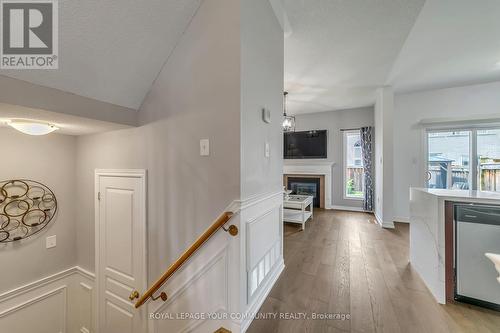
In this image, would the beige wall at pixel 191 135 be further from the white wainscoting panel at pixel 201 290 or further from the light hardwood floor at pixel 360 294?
the light hardwood floor at pixel 360 294

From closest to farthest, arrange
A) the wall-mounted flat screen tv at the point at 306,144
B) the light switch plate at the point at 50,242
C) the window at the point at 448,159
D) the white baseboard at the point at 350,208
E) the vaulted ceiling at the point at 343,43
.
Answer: the vaulted ceiling at the point at 343,43, the light switch plate at the point at 50,242, the window at the point at 448,159, the white baseboard at the point at 350,208, the wall-mounted flat screen tv at the point at 306,144

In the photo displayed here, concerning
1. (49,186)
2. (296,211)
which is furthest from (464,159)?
(49,186)

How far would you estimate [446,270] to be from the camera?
178 centimetres

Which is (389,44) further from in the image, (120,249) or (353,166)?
(120,249)

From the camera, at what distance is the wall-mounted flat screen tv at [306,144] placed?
18.9ft

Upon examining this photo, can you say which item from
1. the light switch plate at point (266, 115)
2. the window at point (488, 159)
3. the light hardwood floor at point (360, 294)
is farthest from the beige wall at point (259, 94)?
the window at point (488, 159)

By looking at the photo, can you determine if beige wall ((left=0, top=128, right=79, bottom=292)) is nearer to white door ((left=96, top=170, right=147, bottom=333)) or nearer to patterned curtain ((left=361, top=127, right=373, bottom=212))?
white door ((left=96, top=170, right=147, bottom=333))

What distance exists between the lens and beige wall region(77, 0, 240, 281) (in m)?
1.47

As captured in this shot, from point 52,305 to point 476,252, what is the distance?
480cm

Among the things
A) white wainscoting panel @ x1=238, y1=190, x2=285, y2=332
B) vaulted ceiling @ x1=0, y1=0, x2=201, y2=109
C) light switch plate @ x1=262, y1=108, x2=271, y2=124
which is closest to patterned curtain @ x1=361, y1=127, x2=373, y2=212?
white wainscoting panel @ x1=238, y1=190, x2=285, y2=332

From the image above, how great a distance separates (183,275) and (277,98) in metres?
1.97

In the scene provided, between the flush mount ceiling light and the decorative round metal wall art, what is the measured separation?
903 mm

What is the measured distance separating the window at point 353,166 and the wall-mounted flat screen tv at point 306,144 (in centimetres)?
62

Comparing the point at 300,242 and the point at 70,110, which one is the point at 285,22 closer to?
the point at 70,110
